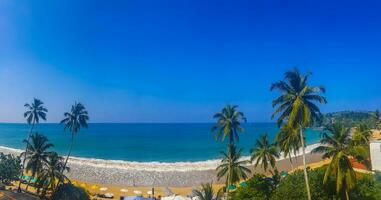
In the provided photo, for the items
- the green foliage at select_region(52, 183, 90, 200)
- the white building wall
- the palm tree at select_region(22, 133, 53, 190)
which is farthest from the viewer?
the palm tree at select_region(22, 133, 53, 190)

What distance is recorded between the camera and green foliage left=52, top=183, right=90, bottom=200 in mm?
54125

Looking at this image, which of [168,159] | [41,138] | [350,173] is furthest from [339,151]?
[168,159]

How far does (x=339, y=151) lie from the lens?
104 feet

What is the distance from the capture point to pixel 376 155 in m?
50.3

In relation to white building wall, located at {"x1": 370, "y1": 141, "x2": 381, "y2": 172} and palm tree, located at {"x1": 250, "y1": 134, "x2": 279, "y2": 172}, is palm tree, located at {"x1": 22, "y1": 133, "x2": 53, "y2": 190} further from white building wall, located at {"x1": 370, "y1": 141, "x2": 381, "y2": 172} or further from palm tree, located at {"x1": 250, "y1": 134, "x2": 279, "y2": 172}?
white building wall, located at {"x1": 370, "y1": 141, "x2": 381, "y2": 172}

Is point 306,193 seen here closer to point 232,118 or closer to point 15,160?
point 232,118

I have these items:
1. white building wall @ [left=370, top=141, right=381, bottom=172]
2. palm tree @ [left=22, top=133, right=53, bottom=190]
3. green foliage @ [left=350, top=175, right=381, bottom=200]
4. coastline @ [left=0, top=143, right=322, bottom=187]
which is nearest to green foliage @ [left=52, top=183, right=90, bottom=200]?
palm tree @ [left=22, top=133, right=53, bottom=190]

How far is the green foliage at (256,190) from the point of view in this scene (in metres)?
37.9

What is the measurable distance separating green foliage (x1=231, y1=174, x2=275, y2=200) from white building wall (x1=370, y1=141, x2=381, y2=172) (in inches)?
794

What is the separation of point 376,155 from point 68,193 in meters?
48.5

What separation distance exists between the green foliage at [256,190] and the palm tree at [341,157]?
7.93 metres

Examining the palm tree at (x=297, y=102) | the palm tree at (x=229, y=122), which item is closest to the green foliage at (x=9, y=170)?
the palm tree at (x=229, y=122)

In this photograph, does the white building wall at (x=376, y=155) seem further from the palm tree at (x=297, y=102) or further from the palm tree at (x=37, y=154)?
the palm tree at (x=37, y=154)

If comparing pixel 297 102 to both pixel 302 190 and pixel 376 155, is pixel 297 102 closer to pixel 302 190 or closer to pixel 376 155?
pixel 302 190
